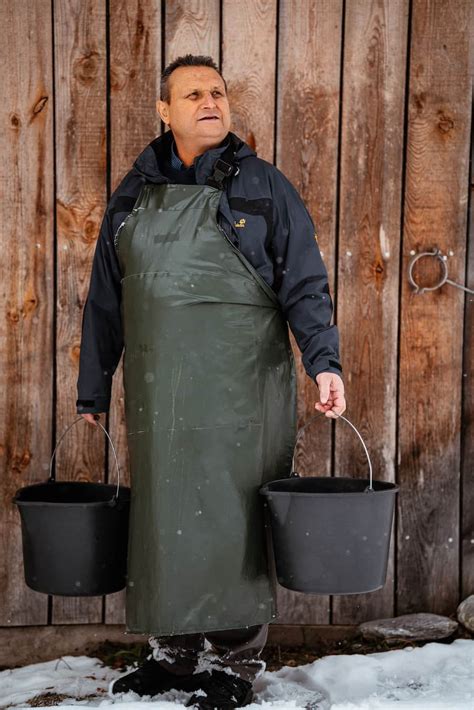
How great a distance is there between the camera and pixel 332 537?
244 cm

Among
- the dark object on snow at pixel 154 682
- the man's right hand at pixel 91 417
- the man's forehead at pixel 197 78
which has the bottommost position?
the dark object on snow at pixel 154 682

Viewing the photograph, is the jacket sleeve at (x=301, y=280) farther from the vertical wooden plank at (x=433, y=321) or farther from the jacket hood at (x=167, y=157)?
the vertical wooden plank at (x=433, y=321)

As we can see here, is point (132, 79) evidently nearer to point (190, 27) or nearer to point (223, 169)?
point (190, 27)

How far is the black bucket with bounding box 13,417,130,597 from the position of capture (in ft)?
8.80

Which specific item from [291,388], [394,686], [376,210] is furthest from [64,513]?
[376,210]

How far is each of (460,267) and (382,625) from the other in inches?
57.0

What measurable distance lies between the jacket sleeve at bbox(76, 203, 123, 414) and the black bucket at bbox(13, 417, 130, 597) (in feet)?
0.65

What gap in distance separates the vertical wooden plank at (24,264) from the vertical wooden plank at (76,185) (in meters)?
0.04

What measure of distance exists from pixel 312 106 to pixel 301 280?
102cm

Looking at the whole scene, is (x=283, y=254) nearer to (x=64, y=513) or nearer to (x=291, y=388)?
(x=291, y=388)

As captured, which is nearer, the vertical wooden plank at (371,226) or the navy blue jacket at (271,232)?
the navy blue jacket at (271,232)

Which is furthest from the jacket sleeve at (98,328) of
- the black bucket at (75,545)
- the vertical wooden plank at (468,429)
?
the vertical wooden plank at (468,429)

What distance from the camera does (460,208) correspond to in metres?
3.35

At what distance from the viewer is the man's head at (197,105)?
106 inches
